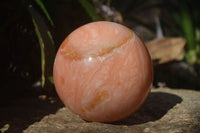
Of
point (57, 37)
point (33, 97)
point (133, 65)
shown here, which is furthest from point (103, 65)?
point (33, 97)

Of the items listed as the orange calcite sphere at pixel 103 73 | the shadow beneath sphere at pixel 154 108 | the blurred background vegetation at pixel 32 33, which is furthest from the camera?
the blurred background vegetation at pixel 32 33

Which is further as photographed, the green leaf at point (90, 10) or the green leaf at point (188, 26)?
the green leaf at point (188, 26)

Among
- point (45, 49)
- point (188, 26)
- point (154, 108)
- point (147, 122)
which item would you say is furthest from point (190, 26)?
point (45, 49)

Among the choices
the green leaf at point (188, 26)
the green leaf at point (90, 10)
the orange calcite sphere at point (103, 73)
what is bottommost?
the green leaf at point (188, 26)

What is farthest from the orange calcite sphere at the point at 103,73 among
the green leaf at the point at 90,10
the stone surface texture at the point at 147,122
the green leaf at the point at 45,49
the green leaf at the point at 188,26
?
the green leaf at the point at 188,26

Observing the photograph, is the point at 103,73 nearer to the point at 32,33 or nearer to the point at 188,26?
the point at 32,33

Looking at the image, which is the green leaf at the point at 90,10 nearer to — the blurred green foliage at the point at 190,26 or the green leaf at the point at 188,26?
the blurred green foliage at the point at 190,26

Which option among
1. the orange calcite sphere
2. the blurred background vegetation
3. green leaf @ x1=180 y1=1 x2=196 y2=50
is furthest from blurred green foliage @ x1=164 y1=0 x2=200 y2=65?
the orange calcite sphere

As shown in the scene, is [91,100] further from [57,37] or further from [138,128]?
[57,37]
